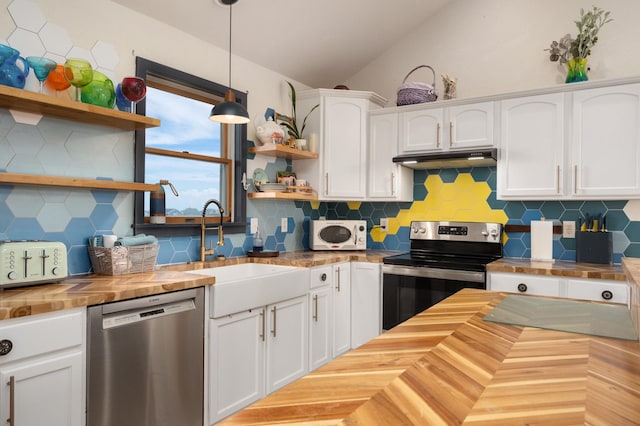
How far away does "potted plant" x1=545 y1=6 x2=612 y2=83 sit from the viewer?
302cm

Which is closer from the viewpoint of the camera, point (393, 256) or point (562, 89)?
point (562, 89)

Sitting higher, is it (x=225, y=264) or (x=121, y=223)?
(x=121, y=223)

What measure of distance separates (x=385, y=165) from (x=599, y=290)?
5.94 ft

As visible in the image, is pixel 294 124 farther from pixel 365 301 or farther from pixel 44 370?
pixel 44 370

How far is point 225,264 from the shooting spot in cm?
301

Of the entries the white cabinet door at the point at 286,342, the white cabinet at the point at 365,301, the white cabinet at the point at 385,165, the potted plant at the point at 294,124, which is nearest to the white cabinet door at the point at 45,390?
the white cabinet door at the point at 286,342

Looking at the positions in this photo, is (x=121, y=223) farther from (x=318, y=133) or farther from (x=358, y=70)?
(x=358, y=70)

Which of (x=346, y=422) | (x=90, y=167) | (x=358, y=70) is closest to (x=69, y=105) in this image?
(x=90, y=167)

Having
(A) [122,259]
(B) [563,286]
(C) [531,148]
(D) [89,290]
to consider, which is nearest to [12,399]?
(D) [89,290]

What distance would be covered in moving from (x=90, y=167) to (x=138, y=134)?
354 millimetres

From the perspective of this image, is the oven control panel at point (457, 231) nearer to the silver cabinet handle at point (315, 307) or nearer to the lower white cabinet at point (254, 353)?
the silver cabinet handle at point (315, 307)

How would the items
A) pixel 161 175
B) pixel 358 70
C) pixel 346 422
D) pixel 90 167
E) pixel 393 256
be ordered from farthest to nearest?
pixel 358 70, pixel 393 256, pixel 161 175, pixel 90 167, pixel 346 422

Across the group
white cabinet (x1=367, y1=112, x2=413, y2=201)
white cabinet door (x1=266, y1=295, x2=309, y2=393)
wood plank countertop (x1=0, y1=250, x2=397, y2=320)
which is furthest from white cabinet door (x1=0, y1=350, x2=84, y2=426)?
white cabinet (x1=367, y1=112, x2=413, y2=201)

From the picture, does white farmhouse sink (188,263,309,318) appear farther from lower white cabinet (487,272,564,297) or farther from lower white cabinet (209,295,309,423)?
lower white cabinet (487,272,564,297)
